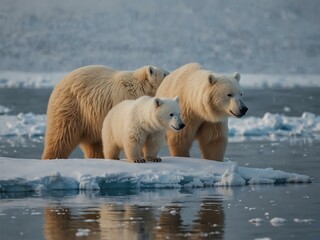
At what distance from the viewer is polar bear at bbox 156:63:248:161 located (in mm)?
9703

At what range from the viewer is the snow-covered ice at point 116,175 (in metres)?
8.98

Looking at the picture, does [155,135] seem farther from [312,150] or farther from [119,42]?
[119,42]

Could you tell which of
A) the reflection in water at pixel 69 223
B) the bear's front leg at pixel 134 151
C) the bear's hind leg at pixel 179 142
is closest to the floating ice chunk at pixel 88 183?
the bear's front leg at pixel 134 151

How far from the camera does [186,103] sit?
9992 millimetres

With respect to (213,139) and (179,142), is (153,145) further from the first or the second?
(213,139)

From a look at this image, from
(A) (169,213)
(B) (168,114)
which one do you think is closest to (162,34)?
(B) (168,114)

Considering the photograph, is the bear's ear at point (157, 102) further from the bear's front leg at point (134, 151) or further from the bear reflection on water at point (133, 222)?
the bear reflection on water at point (133, 222)

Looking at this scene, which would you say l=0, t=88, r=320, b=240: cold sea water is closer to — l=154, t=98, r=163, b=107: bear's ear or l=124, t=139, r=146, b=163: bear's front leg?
l=124, t=139, r=146, b=163: bear's front leg

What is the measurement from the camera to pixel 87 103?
35.0 feet

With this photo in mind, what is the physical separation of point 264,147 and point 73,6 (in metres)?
45.6

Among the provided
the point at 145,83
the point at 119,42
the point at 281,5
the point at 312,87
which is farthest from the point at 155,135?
the point at 281,5

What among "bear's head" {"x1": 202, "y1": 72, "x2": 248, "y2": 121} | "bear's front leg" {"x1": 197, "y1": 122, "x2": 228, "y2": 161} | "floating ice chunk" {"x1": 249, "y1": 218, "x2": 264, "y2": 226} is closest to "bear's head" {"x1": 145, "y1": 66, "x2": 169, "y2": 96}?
"bear's front leg" {"x1": 197, "y1": 122, "x2": 228, "y2": 161}

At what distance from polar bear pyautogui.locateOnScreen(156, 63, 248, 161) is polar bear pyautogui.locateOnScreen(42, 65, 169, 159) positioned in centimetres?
36

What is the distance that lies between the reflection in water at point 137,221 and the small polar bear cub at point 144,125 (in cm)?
109
